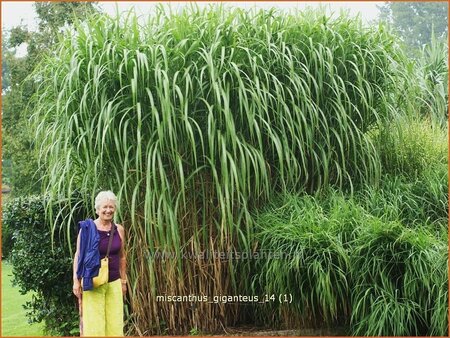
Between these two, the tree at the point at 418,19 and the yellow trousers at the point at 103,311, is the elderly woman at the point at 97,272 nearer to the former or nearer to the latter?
the yellow trousers at the point at 103,311

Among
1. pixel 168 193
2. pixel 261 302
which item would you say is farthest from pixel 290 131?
pixel 261 302

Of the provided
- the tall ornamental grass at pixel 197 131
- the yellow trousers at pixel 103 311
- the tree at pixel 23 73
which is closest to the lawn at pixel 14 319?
the tall ornamental grass at pixel 197 131

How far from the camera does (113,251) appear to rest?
9.78 feet

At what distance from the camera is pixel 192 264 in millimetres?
3584

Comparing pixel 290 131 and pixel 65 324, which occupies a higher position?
pixel 290 131

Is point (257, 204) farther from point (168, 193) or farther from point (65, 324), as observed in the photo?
point (65, 324)

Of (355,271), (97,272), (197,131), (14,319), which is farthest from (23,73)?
(355,271)

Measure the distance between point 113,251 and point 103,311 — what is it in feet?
1.02

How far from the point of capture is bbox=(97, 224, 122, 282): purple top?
9.68 ft

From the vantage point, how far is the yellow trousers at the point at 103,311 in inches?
117

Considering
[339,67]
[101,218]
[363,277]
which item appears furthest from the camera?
[339,67]

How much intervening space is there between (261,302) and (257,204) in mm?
602

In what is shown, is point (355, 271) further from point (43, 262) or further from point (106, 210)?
point (43, 262)

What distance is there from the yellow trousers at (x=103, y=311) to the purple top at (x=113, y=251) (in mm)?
48
